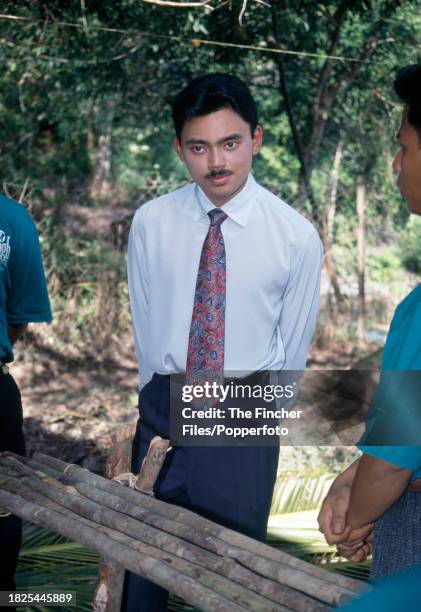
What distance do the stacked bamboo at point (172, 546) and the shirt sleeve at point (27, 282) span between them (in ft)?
3.00

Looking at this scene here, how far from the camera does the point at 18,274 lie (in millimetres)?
3104

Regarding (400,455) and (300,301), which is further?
(300,301)

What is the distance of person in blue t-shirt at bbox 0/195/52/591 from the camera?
112 inches

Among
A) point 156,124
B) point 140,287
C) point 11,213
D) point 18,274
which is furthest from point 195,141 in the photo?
point 156,124

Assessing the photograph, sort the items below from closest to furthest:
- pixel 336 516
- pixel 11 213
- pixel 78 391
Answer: pixel 336 516
pixel 11 213
pixel 78 391

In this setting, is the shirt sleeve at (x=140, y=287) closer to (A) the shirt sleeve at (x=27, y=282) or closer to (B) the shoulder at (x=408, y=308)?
(A) the shirt sleeve at (x=27, y=282)

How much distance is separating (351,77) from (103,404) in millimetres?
4176

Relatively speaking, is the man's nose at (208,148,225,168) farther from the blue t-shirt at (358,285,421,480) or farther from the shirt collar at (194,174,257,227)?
the blue t-shirt at (358,285,421,480)

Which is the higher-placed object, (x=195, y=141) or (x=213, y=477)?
(x=195, y=141)

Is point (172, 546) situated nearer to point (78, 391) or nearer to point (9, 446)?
point (9, 446)

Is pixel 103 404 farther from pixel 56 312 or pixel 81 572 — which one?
pixel 81 572

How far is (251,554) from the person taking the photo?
1.78 m

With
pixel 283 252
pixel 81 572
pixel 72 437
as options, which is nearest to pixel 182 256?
pixel 283 252

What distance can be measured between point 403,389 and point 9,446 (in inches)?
66.0
